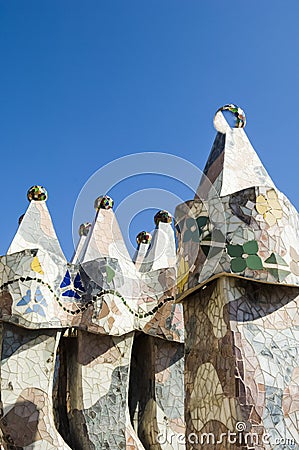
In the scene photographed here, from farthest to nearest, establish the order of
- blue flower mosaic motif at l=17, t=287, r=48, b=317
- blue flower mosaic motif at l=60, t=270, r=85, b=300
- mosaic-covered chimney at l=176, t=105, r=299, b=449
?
blue flower mosaic motif at l=60, t=270, r=85, b=300
blue flower mosaic motif at l=17, t=287, r=48, b=317
mosaic-covered chimney at l=176, t=105, r=299, b=449

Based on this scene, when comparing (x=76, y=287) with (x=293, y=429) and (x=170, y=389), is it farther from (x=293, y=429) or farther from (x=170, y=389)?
(x=293, y=429)

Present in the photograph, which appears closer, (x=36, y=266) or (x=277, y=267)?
(x=277, y=267)

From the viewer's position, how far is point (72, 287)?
33.1ft

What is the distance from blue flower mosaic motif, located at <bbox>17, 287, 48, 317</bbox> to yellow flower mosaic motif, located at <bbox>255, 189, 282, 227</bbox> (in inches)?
187

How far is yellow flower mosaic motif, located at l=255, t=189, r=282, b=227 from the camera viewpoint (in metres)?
5.60

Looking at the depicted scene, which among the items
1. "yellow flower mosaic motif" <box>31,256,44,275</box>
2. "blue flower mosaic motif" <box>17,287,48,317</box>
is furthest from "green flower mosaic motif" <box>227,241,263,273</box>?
"yellow flower mosaic motif" <box>31,256,44,275</box>

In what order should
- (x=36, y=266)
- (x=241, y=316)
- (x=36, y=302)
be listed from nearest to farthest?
(x=241, y=316)
(x=36, y=302)
(x=36, y=266)

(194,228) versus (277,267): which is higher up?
(194,228)

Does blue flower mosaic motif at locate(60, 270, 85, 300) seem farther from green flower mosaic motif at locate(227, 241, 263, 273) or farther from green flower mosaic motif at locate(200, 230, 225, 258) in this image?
green flower mosaic motif at locate(227, 241, 263, 273)

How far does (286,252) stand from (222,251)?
585 mm

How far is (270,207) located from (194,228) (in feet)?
2.50

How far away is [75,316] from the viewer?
968 centimetres

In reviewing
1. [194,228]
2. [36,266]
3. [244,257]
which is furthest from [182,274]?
[36,266]

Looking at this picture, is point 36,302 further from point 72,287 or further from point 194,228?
point 194,228
